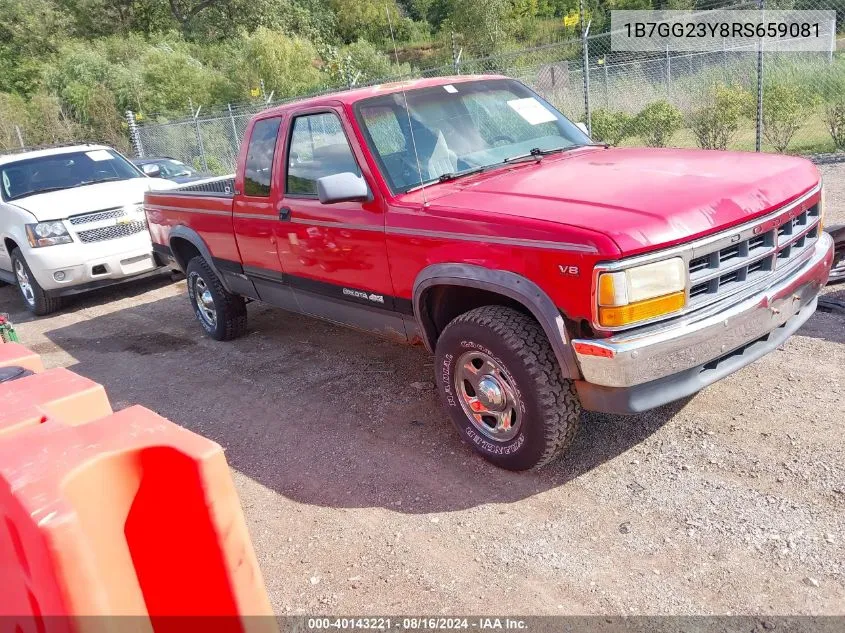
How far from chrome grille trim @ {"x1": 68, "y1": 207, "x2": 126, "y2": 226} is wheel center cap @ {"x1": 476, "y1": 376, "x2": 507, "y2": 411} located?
5950 mm

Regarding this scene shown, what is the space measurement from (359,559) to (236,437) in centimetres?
162

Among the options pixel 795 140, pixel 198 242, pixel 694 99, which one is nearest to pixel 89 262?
pixel 198 242

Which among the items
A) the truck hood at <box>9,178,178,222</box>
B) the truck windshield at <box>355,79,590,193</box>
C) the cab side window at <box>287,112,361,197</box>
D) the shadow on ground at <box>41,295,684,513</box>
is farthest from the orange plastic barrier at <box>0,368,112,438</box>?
the truck hood at <box>9,178,178,222</box>

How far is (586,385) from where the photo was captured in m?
3.08

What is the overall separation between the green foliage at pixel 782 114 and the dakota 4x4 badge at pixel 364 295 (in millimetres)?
9050

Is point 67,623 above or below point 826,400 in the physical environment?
above

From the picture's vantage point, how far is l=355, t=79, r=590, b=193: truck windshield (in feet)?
13.1

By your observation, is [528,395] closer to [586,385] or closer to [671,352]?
[586,385]

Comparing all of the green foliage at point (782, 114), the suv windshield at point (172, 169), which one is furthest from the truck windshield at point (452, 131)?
the suv windshield at point (172, 169)

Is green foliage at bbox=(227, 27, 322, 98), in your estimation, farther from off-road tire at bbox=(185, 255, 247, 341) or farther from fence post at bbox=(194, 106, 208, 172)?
off-road tire at bbox=(185, 255, 247, 341)

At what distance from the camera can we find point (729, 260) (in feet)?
10.3

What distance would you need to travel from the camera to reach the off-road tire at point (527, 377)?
3180mm

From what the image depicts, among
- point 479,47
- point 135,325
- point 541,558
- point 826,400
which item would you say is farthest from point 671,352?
point 479,47

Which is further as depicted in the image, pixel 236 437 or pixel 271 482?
pixel 236 437
